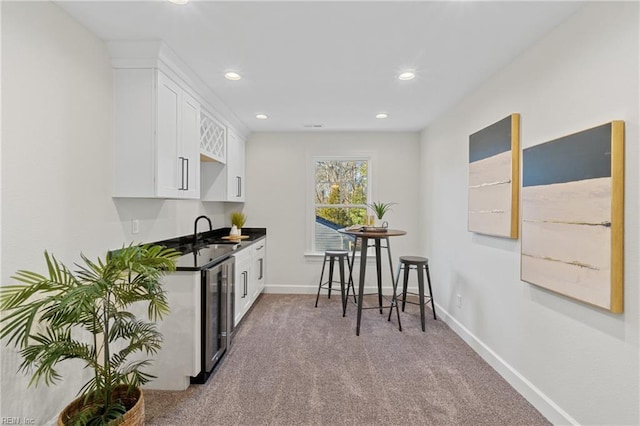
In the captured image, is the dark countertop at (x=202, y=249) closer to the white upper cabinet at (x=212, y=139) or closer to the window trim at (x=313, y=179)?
the window trim at (x=313, y=179)

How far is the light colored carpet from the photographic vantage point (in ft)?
6.72

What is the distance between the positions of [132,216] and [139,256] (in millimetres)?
1087

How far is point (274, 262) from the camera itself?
4891 mm

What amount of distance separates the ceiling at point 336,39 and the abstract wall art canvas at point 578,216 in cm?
81

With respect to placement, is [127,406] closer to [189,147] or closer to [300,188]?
[189,147]

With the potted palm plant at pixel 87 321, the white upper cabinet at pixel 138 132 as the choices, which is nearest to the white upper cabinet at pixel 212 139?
the white upper cabinet at pixel 138 132

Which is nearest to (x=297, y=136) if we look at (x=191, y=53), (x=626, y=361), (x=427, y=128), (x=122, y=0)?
(x=427, y=128)

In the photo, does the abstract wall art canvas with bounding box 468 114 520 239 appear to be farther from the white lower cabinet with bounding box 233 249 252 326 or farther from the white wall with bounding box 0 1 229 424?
the white wall with bounding box 0 1 229 424

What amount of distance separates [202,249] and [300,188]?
2125 mm

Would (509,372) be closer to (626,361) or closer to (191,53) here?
(626,361)

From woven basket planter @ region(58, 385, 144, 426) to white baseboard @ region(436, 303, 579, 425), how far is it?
7.97ft

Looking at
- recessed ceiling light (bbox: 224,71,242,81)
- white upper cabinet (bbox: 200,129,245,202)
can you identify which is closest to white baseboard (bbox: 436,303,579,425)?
white upper cabinet (bbox: 200,129,245,202)

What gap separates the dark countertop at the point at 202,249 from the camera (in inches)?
95.0

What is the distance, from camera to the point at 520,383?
7.52 feet
